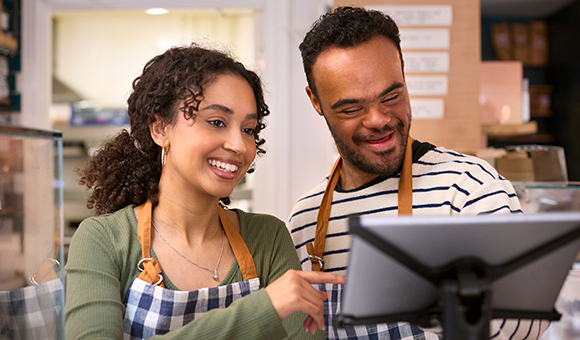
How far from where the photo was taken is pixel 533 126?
249 cm

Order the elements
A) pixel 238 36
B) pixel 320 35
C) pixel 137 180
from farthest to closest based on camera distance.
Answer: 1. pixel 238 36
2. pixel 320 35
3. pixel 137 180

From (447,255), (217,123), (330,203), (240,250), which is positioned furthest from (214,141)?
(447,255)

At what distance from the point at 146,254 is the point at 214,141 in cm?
31

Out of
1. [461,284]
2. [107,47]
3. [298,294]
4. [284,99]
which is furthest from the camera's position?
[107,47]

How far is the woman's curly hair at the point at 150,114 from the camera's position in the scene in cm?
118

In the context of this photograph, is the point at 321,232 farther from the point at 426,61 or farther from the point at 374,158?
the point at 426,61

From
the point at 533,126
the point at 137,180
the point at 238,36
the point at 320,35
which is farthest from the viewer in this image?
the point at 238,36

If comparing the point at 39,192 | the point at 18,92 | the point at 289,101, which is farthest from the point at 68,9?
the point at 39,192

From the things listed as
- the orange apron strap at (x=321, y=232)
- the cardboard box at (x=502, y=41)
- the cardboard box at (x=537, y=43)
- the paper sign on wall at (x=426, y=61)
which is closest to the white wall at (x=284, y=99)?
the paper sign on wall at (x=426, y=61)

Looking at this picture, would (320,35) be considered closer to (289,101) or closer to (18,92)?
(289,101)

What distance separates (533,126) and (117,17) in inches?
140

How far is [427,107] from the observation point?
2.58m

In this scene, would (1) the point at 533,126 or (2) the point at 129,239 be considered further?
(1) the point at 533,126

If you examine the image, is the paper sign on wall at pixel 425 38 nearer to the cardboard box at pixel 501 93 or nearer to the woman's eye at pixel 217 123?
the cardboard box at pixel 501 93
